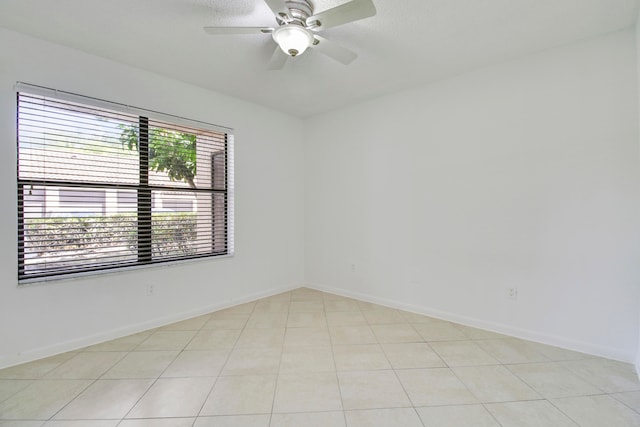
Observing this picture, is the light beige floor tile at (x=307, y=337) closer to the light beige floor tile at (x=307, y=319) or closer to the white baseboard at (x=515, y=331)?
the light beige floor tile at (x=307, y=319)

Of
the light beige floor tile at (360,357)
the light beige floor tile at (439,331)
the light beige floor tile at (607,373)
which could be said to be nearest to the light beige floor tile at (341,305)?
the light beige floor tile at (439,331)

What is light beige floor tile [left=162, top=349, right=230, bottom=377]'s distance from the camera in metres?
2.13

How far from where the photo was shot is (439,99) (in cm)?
315

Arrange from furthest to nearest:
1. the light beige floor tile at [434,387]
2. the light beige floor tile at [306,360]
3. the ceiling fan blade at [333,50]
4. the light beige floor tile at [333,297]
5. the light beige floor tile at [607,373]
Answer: the light beige floor tile at [333,297] → the light beige floor tile at [306,360] → the ceiling fan blade at [333,50] → the light beige floor tile at [607,373] → the light beige floor tile at [434,387]

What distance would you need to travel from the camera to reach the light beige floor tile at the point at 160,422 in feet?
5.32

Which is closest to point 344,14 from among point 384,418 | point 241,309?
point 384,418

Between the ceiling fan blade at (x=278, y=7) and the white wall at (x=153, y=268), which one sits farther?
the white wall at (x=153, y=268)

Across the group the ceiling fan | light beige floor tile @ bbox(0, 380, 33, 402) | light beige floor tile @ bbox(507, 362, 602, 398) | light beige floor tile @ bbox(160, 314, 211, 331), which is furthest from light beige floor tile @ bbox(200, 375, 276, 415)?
the ceiling fan

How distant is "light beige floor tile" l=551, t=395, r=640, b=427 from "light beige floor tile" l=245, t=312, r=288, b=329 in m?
2.20

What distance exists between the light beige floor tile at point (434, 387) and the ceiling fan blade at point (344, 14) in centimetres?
229

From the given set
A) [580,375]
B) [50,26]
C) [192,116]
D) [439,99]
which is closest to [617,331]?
[580,375]

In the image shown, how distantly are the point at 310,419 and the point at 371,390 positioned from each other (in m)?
0.47

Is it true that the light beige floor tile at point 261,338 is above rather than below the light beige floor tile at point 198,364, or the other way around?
above

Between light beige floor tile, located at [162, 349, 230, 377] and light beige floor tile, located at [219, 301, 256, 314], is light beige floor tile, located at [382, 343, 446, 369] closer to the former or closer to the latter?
light beige floor tile, located at [162, 349, 230, 377]
